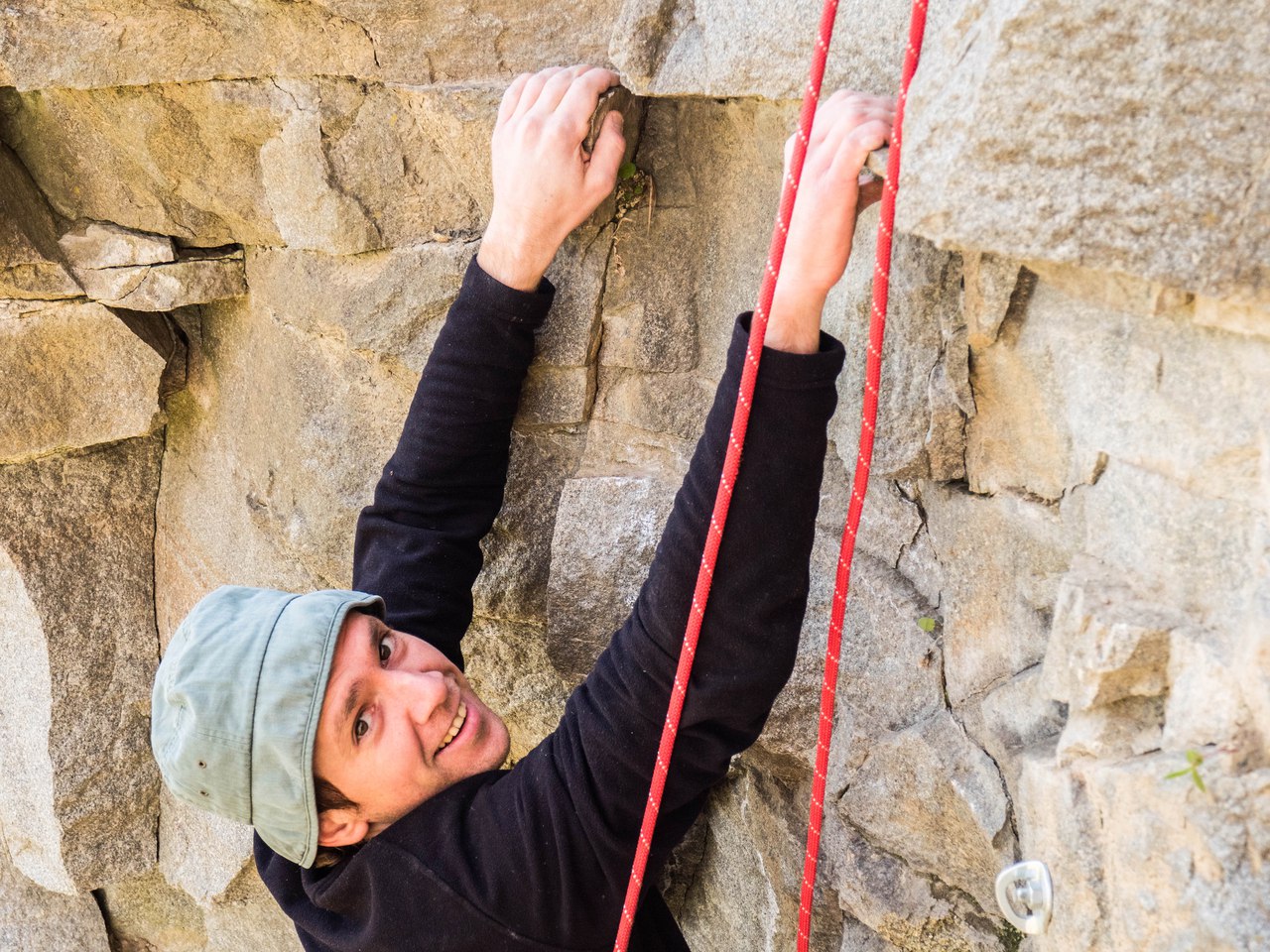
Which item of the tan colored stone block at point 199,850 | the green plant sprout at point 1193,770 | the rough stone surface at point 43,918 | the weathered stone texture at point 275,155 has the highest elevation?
the weathered stone texture at point 275,155

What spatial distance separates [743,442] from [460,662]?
83 cm

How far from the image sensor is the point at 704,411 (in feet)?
6.55

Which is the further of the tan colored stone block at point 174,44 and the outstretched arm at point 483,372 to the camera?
the tan colored stone block at point 174,44

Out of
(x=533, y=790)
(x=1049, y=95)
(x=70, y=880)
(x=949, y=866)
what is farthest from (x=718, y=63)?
(x=70, y=880)

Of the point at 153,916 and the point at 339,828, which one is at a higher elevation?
the point at 339,828

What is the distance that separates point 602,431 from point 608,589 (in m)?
0.29

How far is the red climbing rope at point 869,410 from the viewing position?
1213 millimetres

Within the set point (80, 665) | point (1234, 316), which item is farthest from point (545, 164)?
point (80, 665)

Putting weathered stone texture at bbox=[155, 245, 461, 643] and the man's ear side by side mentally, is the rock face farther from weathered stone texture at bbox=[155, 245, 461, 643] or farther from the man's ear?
the man's ear

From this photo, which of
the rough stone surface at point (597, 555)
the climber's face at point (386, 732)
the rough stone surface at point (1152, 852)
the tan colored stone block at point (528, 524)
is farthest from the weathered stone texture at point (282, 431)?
the rough stone surface at point (1152, 852)

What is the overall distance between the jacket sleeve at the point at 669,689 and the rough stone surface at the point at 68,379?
1.41m

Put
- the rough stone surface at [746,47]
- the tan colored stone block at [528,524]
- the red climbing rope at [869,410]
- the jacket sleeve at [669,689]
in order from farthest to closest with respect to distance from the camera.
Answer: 1. the tan colored stone block at [528,524]
2. the rough stone surface at [746,47]
3. the jacket sleeve at [669,689]
4. the red climbing rope at [869,410]

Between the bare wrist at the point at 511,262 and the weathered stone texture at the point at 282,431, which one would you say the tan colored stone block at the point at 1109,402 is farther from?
the weathered stone texture at the point at 282,431

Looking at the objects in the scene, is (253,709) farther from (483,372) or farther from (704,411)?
(704,411)
